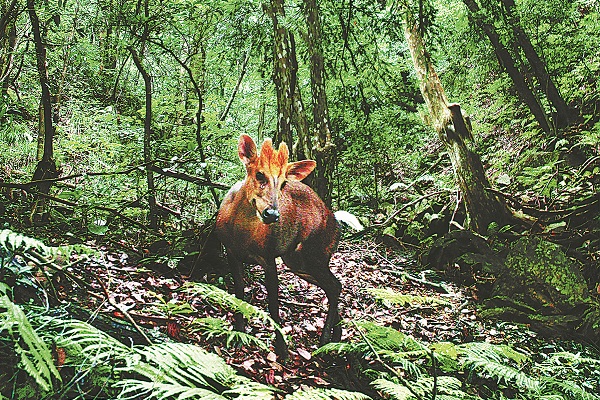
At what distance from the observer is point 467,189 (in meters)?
4.38

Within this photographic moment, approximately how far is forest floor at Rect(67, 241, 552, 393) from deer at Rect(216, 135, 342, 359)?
5.8 inches

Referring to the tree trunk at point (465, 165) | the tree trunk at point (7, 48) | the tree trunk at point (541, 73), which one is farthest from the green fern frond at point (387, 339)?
the tree trunk at point (541, 73)

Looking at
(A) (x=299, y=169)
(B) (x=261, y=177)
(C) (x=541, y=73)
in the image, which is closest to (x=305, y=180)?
(A) (x=299, y=169)

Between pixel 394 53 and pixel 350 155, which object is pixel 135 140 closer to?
pixel 350 155

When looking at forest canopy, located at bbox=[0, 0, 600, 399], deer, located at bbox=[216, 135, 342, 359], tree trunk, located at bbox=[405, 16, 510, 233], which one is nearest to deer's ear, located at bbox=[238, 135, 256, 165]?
deer, located at bbox=[216, 135, 342, 359]

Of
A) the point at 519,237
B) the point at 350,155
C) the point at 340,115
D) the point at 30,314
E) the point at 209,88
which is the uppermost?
the point at 209,88

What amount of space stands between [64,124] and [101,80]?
0.68 metres

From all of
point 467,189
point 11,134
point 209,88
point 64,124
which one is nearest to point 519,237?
point 467,189

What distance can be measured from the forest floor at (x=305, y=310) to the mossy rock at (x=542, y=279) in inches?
15.1

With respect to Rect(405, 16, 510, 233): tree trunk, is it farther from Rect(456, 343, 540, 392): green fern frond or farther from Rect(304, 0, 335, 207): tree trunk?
Rect(456, 343, 540, 392): green fern frond

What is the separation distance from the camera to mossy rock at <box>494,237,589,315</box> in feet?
11.6

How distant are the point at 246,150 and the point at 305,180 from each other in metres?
1.02

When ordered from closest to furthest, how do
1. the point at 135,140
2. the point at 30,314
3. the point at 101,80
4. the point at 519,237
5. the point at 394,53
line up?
1. the point at 30,314
2. the point at 135,140
3. the point at 519,237
4. the point at 101,80
5. the point at 394,53

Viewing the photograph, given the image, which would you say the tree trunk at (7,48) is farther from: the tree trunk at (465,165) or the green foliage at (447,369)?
the tree trunk at (465,165)
